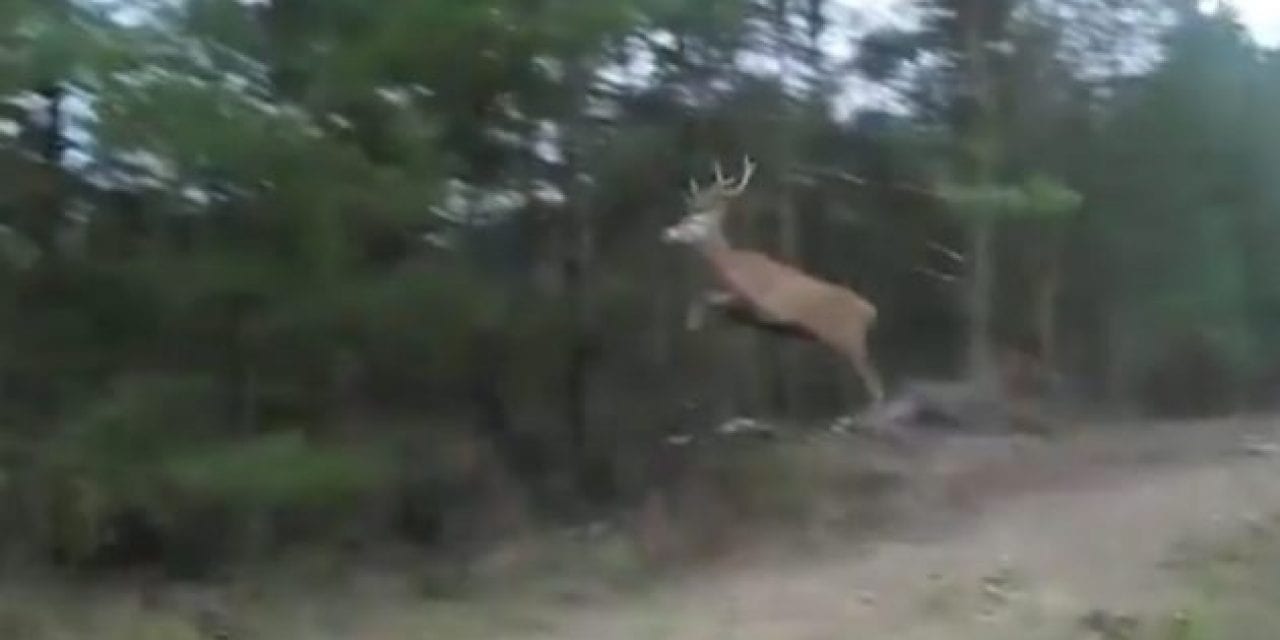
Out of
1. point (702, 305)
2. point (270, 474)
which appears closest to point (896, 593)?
point (702, 305)

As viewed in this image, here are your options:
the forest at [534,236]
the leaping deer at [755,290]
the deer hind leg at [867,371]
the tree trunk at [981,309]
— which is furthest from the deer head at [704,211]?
the tree trunk at [981,309]

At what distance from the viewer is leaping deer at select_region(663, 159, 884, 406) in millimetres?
10914

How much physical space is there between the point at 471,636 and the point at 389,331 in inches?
58.3

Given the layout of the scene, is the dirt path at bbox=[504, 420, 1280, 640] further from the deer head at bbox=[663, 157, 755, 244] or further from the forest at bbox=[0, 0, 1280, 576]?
the deer head at bbox=[663, 157, 755, 244]

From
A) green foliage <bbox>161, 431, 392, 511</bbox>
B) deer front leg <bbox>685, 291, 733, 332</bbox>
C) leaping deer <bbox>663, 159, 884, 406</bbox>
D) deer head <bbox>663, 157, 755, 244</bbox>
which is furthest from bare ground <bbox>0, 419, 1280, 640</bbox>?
deer head <bbox>663, 157, 755, 244</bbox>

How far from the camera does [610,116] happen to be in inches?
434

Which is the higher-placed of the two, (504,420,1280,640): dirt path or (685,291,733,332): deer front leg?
(685,291,733,332): deer front leg

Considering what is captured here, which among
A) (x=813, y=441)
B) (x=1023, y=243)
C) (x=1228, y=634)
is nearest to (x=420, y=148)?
(x=813, y=441)

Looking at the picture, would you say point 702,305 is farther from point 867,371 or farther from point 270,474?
point 270,474

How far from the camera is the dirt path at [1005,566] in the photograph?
9.52 m

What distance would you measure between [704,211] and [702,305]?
1.62ft

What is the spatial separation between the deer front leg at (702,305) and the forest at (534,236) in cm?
11

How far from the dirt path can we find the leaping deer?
1.07 meters

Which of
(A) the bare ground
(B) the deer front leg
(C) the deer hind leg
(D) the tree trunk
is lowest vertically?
(A) the bare ground
